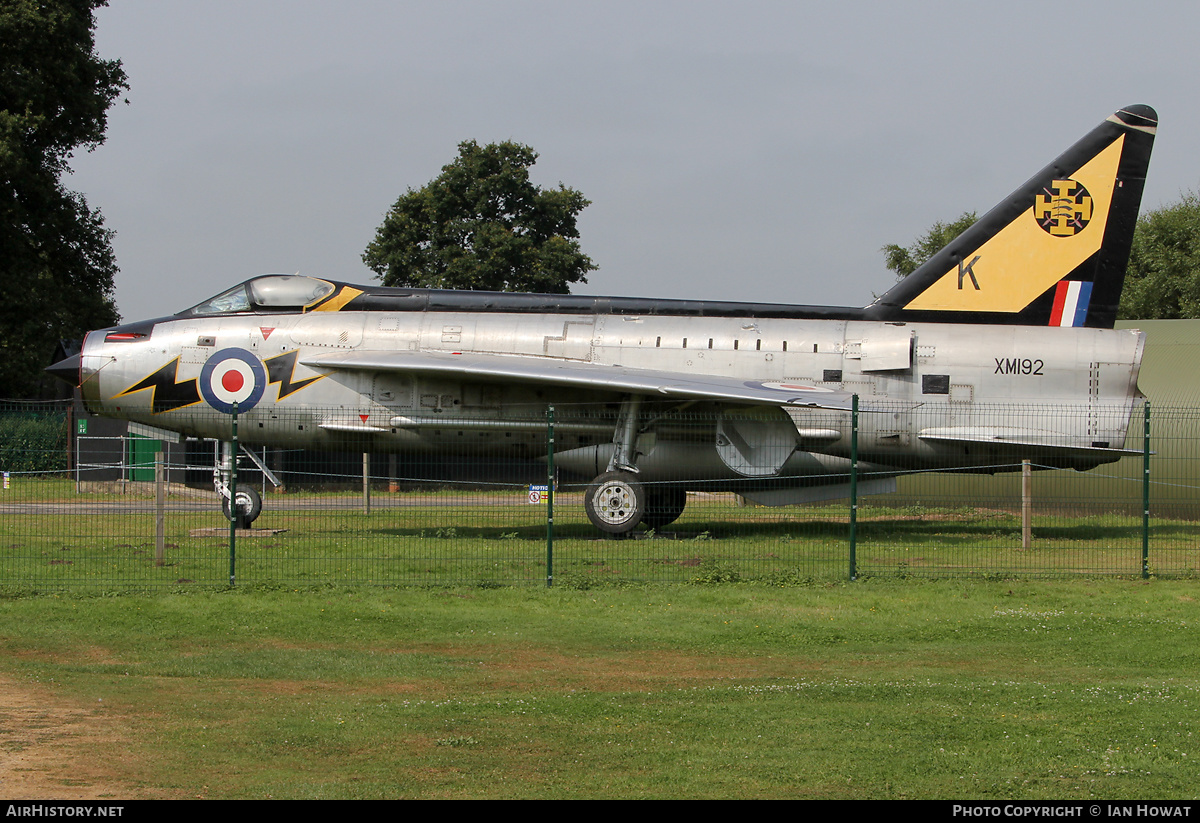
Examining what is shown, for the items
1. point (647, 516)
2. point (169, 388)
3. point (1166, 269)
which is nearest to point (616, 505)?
point (647, 516)

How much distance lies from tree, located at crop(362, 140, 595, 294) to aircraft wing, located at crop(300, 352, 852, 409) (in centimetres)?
3401

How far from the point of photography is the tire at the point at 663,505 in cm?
1978

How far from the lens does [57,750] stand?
23.1ft

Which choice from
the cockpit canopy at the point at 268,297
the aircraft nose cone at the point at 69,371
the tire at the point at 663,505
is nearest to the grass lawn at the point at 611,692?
the tire at the point at 663,505

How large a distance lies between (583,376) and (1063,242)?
8.54 meters

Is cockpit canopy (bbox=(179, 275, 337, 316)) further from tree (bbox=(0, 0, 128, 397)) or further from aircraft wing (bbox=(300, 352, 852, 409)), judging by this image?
tree (bbox=(0, 0, 128, 397))

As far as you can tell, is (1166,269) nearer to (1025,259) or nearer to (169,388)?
(1025,259)

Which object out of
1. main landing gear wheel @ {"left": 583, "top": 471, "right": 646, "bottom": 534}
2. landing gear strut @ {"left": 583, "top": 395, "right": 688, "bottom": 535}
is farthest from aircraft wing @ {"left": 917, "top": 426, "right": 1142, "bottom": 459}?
main landing gear wheel @ {"left": 583, "top": 471, "right": 646, "bottom": 534}

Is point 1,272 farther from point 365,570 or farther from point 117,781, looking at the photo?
point 117,781

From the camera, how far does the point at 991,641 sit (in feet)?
36.9

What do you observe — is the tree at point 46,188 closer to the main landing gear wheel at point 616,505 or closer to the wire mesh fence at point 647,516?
the wire mesh fence at point 647,516

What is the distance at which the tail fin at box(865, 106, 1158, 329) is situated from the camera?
1934 centimetres
